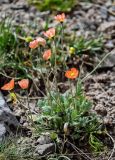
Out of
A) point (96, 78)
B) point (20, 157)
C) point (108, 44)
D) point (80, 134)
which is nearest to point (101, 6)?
point (108, 44)

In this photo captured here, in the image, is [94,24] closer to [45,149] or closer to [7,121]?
[7,121]

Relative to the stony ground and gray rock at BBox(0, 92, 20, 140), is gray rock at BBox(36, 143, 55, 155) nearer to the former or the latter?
gray rock at BBox(0, 92, 20, 140)

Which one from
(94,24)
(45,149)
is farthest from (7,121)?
(94,24)

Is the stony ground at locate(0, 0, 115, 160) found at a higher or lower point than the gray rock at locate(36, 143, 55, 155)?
higher

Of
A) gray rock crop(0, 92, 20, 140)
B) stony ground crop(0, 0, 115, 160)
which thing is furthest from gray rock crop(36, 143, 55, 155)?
stony ground crop(0, 0, 115, 160)

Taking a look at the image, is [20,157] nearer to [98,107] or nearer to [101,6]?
→ [98,107]

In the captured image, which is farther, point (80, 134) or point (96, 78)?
point (96, 78)
